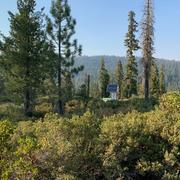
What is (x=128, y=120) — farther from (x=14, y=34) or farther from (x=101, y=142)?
(x=14, y=34)

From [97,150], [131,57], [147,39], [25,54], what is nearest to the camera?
[97,150]

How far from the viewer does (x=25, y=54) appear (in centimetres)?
3559

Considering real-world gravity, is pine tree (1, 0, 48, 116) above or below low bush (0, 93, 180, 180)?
above

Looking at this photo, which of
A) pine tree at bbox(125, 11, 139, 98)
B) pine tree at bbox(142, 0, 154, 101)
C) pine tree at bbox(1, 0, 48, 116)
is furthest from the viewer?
pine tree at bbox(125, 11, 139, 98)

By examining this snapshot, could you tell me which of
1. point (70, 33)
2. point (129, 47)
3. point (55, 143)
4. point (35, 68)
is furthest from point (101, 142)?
point (129, 47)

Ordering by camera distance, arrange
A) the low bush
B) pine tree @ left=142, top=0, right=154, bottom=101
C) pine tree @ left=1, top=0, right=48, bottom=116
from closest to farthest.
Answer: the low bush
pine tree @ left=1, top=0, right=48, bottom=116
pine tree @ left=142, top=0, right=154, bottom=101

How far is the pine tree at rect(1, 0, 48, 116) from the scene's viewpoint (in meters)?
35.6

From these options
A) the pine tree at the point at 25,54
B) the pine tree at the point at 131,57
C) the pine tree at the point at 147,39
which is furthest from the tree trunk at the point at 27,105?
the pine tree at the point at 131,57

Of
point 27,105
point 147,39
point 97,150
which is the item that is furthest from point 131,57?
point 97,150

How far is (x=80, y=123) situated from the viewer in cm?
1716

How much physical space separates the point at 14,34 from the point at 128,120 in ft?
66.7

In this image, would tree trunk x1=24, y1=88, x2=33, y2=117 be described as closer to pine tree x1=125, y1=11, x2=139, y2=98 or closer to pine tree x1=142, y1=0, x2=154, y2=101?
pine tree x1=142, y1=0, x2=154, y2=101

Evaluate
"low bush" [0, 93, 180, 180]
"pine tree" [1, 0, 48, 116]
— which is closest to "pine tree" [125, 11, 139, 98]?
"pine tree" [1, 0, 48, 116]

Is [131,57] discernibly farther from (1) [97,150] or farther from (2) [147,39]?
(1) [97,150]
